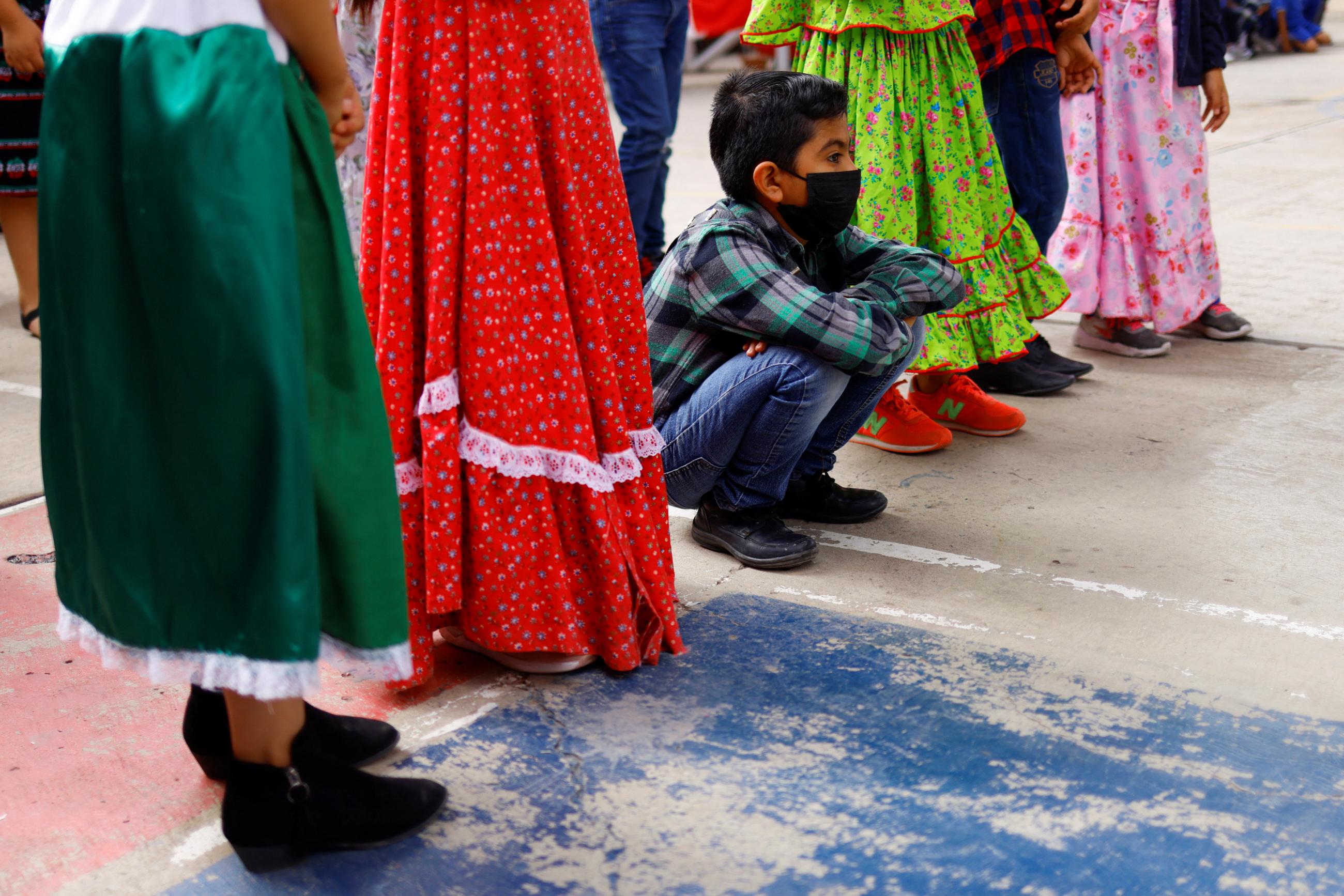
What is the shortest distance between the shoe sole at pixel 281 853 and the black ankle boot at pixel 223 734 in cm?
14

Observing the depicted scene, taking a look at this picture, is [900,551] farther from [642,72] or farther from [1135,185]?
[642,72]

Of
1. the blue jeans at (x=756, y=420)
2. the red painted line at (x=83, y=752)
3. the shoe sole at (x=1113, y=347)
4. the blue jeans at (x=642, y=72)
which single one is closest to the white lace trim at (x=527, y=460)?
the red painted line at (x=83, y=752)

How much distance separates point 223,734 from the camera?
79.1 inches

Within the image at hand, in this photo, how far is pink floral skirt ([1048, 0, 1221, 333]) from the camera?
14.1 feet

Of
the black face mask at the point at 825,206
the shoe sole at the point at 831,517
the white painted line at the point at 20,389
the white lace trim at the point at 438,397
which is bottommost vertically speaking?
the shoe sole at the point at 831,517

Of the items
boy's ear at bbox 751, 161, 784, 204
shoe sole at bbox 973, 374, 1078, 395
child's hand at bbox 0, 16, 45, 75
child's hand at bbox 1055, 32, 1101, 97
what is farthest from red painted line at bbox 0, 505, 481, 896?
child's hand at bbox 1055, 32, 1101, 97

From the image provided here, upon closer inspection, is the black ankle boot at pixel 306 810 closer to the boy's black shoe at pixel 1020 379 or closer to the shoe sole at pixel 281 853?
the shoe sole at pixel 281 853

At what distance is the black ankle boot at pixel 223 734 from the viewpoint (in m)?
1.99

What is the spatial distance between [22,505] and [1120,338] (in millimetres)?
3417

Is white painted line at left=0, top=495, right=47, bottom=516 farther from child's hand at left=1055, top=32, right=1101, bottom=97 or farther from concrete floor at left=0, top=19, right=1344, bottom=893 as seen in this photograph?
child's hand at left=1055, top=32, right=1101, bottom=97

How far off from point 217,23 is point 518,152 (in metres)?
0.62

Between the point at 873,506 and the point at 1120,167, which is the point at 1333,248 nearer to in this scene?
the point at 1120,167

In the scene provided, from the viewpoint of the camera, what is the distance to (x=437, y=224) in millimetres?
2141

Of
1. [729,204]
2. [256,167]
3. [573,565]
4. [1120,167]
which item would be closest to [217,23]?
[256,167]
